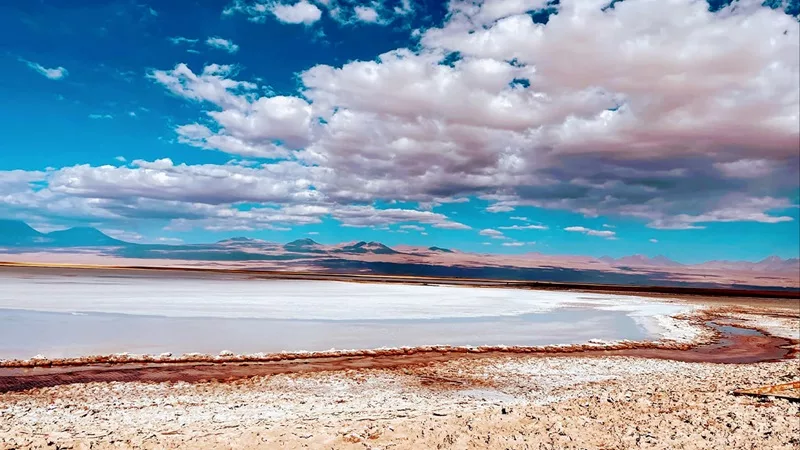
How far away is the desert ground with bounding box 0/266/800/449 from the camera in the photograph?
919 cm

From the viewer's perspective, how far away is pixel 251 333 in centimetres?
2211

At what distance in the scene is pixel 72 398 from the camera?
11.3 m

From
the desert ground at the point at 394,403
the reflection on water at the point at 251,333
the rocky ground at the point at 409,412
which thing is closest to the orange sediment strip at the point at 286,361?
the desert ground at the point at 394,403

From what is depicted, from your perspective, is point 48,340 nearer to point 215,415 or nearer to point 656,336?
point 215,415

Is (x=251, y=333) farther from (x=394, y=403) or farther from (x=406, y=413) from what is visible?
→ (x=406, y=413)

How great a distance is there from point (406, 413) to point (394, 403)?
37.9 inches

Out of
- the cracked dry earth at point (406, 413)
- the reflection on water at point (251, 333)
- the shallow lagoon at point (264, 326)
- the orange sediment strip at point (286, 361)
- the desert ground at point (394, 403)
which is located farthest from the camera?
the shallow lagoon at point (264, 326)

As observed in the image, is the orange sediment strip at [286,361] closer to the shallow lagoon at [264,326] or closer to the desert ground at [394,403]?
the desert ground at [394,403]

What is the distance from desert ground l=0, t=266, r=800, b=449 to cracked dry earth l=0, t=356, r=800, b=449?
4 centimetres

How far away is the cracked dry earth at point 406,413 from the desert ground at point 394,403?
0.14 ft

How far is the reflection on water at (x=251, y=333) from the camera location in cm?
1800

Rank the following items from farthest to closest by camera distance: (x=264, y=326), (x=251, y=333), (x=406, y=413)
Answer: (x=264, y=326)
(x=251, y=333)
(x=406, y=413)

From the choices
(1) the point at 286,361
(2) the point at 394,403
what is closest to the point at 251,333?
(1) the point at 286,361

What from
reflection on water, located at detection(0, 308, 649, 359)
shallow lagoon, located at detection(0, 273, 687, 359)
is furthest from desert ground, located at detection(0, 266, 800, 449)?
shallow lagoon, located at detection(0, 273, 687, 359)
